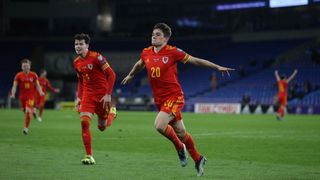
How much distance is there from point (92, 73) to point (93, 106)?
677 millimetres

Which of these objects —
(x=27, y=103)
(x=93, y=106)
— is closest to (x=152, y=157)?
(x=93, y=106)

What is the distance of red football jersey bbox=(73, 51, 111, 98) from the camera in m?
13.4

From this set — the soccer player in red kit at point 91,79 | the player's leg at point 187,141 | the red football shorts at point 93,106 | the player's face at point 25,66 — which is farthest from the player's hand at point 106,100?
the player's face at point 25,66

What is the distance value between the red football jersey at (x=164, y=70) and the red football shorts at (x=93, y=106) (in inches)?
95.4

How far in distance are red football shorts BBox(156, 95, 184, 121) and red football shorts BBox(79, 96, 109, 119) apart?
248cm

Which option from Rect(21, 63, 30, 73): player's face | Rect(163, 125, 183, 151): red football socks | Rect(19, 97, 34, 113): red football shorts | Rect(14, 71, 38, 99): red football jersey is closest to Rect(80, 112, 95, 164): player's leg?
Rect(163, 125, 183, 151): red football socks

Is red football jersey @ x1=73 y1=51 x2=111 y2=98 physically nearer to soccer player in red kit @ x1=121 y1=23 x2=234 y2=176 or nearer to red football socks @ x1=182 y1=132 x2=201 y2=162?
soccer player in red kit @ x1=121 y1=23 x2=234 y2=176

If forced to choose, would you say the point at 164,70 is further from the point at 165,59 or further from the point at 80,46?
the point at 80,46

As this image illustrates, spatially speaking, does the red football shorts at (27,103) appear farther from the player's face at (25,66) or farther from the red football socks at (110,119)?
the red football socks at (110,119)

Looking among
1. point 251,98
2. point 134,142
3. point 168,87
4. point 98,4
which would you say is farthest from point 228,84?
point 168,87

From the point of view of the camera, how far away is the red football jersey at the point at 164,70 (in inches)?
443

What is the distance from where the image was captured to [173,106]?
11141 mm

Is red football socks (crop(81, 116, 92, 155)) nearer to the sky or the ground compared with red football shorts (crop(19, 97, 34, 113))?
nearer to the sky

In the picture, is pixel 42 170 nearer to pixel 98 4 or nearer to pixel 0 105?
pixel 0 105
